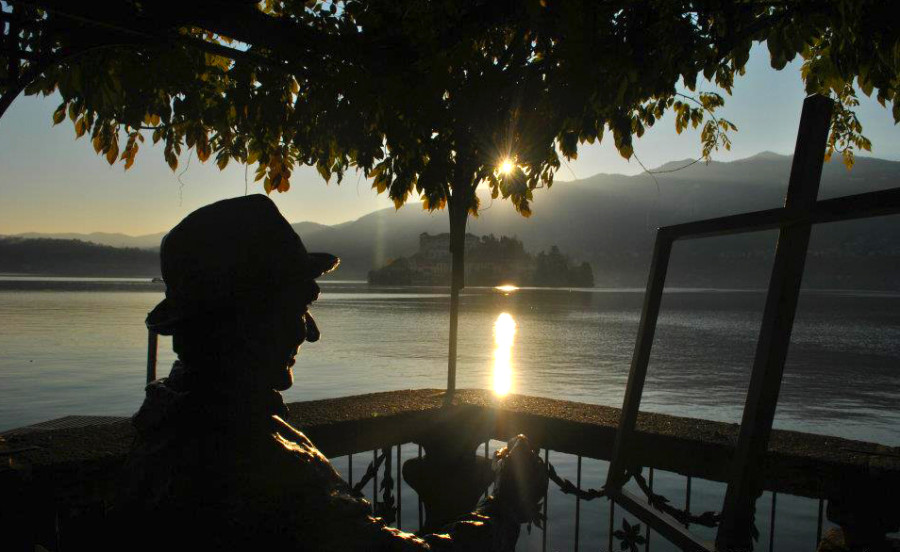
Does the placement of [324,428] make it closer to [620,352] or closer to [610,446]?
[610,446]

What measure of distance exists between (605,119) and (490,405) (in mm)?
3072

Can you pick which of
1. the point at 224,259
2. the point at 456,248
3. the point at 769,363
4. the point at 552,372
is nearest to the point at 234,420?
the point at 224,259

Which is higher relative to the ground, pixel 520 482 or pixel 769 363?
pixel 769 363

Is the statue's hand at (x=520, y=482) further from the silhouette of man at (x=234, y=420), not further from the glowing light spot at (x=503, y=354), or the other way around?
the glowing light spot at (x=503, y=354)

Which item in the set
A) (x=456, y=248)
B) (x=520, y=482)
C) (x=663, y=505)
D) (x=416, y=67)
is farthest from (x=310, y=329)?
(x=456, y=248)

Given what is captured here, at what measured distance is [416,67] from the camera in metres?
4.38

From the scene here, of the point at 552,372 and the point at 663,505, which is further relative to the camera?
the point at 552,372

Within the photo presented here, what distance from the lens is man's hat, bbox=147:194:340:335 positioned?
5.29 ft

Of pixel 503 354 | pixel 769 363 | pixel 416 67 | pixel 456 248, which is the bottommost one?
pixel 503 354

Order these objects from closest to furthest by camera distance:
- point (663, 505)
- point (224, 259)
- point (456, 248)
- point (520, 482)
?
point (224, 259)
point (520, 482)
point (663, 505)
point (456, 248)

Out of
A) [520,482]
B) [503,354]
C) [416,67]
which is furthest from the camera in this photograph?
[503,354]

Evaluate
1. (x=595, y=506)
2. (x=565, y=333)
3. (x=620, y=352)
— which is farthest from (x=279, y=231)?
(x=565, y=333)

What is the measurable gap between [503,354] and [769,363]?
104 feet

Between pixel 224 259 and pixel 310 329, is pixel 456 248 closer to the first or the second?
pixel 310 329
